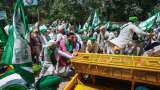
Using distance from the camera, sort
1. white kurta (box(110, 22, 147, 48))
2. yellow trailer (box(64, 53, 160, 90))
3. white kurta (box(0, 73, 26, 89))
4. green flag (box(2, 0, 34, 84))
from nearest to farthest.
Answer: yellow trailer (box(64, 53, 160, 90))
white kurta (box(0, 73, 26, 89))
green flag (box(2, 0, 34, 84))
white kurta (box(110, 22, 147, 48))

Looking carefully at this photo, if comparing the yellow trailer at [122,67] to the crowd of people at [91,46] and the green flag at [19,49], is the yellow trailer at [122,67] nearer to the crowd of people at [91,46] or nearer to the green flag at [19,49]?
the crowd of people at [91,46]

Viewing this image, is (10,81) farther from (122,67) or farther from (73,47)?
(73,47)

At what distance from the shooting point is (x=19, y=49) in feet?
29.8

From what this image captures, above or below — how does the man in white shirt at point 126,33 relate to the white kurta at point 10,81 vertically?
above

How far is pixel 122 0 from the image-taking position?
48.9 metres

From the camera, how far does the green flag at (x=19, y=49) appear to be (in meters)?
8.89

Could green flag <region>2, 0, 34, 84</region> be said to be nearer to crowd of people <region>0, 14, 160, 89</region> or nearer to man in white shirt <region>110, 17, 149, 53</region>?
crowd of people <region>0, 14, 160, 89</region>

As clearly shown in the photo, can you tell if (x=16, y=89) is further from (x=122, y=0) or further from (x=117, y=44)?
(x=122, y=0)

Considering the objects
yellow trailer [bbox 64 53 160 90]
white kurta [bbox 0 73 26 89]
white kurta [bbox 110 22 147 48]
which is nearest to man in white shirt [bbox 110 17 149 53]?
white kurta [bbox 110 22 147 48]

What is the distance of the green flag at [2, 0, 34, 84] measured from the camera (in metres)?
8.89

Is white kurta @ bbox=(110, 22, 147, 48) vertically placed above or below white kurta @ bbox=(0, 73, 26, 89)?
above

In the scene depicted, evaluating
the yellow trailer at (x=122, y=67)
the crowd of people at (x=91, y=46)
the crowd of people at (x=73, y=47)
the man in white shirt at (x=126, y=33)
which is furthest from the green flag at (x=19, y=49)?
the man in white shirt at (x=126, y=33)

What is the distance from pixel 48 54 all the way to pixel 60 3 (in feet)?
146

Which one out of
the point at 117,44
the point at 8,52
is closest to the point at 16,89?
the point at 8,52
